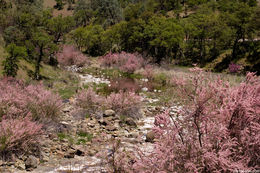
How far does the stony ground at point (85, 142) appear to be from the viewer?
597cm

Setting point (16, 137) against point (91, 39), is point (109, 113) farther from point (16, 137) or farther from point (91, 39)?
point (91, 39)

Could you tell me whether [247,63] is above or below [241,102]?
below

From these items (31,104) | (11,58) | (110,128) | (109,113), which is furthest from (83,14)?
(110,128)

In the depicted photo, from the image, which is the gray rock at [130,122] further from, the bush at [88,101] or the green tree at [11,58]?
the green tree at [11,58]

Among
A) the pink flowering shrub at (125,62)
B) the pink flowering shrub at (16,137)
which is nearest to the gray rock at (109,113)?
the pink flowering shrub at (16,137)

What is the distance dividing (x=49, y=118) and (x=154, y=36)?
89.9 ft

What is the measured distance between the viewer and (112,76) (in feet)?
75.7

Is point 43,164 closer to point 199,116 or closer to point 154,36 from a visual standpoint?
point 199,116

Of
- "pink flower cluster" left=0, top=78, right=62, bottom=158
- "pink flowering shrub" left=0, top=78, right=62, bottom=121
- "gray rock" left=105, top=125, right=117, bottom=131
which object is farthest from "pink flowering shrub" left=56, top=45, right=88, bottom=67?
"gray rock" left=105, top=125, right=117, bottom=131

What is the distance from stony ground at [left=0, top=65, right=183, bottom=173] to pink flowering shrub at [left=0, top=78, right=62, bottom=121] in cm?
65

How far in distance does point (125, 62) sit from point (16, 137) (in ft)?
72.2

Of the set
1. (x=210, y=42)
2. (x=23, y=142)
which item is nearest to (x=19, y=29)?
(x=23, y=142)

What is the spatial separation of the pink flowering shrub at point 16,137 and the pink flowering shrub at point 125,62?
18.3 m

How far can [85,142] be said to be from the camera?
7.94 m
